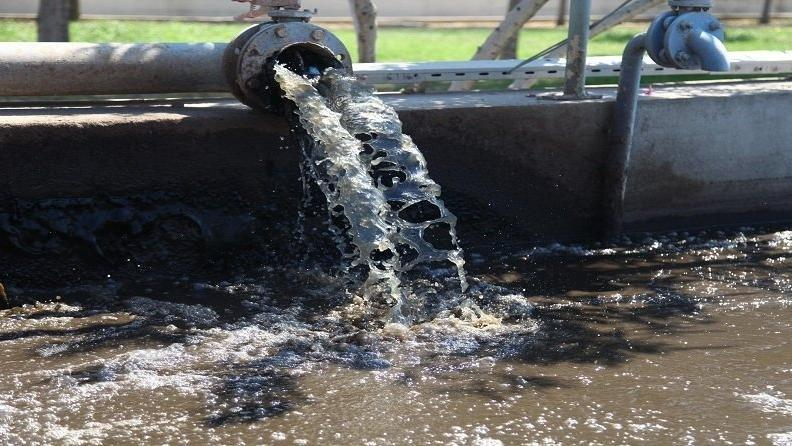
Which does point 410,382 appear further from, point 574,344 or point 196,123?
point 196,123

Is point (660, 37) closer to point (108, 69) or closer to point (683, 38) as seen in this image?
point (683, 38)

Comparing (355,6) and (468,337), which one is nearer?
(468,337)

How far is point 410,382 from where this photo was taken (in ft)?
14.9

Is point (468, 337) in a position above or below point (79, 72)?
A: below

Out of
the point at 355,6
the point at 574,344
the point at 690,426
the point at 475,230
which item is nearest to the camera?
the point at 690,426

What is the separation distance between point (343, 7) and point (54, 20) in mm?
17172

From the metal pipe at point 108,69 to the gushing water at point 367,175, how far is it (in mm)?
695

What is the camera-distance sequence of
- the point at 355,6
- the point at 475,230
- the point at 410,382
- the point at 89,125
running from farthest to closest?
the point at 355,6, the point at 475,230, the point at 89,125, the point at 410,382

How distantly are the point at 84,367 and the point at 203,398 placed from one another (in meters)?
0.66

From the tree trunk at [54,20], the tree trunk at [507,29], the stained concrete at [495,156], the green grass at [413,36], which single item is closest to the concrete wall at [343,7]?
the green grass at [413,36]

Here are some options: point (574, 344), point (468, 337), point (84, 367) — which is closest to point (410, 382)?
point (468, 337)

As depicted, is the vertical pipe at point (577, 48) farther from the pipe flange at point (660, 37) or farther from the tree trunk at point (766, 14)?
the tree trunk at point (766, 14)

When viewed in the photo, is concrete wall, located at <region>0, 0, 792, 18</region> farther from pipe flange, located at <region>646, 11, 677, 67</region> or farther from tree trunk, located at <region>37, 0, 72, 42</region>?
pipe flange, located at <region>646, 11, 677, 67</region>

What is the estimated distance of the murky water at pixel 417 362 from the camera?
163 inches
